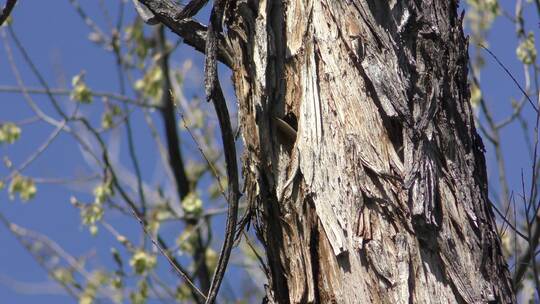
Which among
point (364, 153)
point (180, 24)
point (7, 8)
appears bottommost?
point (364, 153)

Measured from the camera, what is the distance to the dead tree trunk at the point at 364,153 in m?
2.32

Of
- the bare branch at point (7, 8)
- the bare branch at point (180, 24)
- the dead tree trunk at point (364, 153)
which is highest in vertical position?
the bare branch at point (7, 8)

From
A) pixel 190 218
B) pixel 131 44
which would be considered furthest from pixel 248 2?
pixel 131 44

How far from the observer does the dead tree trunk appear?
232 centimetres

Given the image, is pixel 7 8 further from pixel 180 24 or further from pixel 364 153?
pixel 364 153

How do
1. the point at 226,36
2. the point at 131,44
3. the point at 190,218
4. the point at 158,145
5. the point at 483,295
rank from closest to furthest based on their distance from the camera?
the point at 483,295 < the point at 226,36 < the point at 190,218 < the point at 131,44 < the point at 158,145

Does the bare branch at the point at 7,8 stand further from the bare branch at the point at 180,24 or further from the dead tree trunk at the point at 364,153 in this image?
the dead tree trunk at the point at 364,153

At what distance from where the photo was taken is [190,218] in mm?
6539

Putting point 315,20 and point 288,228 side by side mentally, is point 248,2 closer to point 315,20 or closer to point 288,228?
point 315,20

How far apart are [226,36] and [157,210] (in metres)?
4.20

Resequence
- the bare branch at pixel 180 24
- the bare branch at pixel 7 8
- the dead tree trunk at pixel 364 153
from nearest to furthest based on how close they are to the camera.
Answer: the dead tree trunk at pixel 364 153 → the bare branch at pixel 180 24 → the bare branch at pixel 7 8

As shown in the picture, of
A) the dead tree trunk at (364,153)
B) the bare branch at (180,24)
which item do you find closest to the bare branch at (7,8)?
the bare branch at (180,24)

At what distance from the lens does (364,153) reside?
2404 mm

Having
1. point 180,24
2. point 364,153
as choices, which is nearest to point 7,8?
point 180,24
